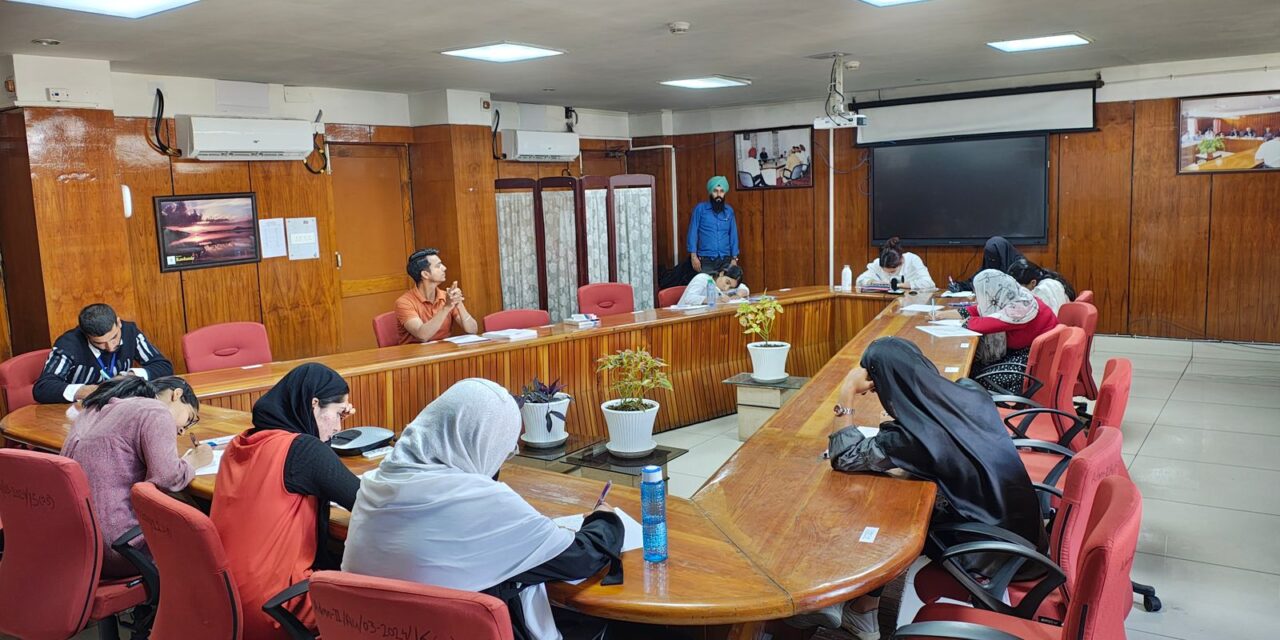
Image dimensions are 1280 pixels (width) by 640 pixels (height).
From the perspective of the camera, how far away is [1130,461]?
16.4 feet

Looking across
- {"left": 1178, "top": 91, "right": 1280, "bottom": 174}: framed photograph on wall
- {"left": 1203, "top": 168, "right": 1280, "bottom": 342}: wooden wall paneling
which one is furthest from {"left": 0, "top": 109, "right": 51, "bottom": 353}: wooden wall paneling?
{"left": 1203, "top": 168, "right": 1280, "bottom": 342}: wooden wall paneling

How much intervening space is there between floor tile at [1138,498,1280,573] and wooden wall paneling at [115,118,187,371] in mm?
5985

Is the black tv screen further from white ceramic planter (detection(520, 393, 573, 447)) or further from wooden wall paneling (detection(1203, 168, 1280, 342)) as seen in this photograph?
white ceramic planter (detection(520, 393, 573, 447))

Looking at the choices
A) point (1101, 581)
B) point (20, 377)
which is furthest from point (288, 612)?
point (20, 377)

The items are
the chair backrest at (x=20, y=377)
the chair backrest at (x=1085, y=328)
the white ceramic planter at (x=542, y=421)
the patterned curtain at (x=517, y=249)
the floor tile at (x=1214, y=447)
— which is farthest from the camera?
the patterned curtain at (x=517, y=249)

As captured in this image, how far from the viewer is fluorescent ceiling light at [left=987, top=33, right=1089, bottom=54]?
6.19 metres

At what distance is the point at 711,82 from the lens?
793 centimetres

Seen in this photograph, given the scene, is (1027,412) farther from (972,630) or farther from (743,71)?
(743,71)

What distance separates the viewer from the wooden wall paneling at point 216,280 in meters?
6.45

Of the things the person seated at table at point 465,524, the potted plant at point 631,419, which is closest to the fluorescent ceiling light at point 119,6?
the potted plant at point 631,419

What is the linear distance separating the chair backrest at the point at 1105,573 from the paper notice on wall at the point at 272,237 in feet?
21.3

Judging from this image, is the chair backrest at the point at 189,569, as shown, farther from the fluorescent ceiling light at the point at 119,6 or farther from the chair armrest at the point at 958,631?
the fluorescent ceiling light at the point at 119,6

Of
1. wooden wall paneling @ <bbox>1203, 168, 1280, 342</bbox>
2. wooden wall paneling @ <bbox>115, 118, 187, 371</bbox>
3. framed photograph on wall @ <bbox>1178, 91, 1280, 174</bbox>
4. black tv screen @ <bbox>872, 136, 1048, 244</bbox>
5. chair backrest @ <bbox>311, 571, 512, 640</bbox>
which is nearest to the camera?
chair backrest @ <bbox>311, 571, 512, 640</bbox>

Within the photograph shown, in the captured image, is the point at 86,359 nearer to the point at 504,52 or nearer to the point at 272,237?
the point at 272,237
